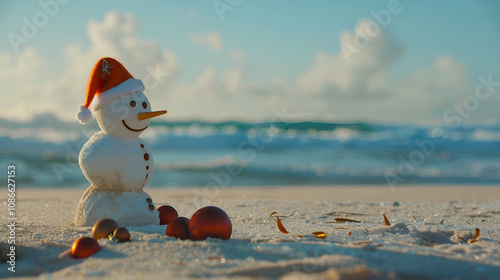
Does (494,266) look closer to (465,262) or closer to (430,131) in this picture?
(465,262)

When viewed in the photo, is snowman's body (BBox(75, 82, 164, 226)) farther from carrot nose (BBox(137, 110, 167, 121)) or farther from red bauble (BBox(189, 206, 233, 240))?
red bauble (BBox(189, 206, 233, 240))

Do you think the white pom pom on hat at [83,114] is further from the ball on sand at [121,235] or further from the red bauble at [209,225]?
the red bauble at [209,225]

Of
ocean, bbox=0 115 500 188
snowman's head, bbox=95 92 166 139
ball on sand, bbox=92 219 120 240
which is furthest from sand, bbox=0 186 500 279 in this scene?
ocean, bbox=0 115 500 188

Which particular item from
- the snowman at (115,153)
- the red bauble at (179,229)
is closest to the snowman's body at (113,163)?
the snowman at (115,153)

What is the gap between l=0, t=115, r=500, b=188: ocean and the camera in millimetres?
11102

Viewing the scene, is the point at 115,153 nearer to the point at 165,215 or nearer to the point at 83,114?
the point at 83,114

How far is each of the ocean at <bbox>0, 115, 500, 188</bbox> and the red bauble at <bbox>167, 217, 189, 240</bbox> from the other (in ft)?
21.9

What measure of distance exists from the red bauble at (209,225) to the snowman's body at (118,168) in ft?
2.86

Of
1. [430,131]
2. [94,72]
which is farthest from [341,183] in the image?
[430,131]

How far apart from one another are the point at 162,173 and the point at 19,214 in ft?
22.6

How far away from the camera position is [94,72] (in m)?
3.80

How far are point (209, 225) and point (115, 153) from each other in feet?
3.82

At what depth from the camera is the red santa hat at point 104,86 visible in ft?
12.4

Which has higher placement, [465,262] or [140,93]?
[140,93]
